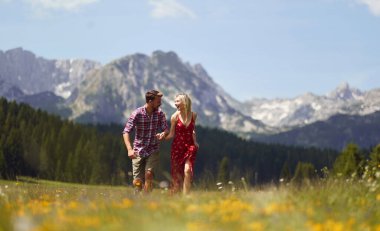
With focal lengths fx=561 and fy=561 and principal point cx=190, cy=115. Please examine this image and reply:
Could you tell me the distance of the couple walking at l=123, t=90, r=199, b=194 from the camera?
535 inches

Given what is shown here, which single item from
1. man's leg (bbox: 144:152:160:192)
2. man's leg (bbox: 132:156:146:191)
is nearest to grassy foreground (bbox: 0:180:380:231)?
man's leg (bbox: 144:152:160:192)

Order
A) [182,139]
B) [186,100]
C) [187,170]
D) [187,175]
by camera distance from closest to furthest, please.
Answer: [187,175]
[187,170]
[186,100]
[182,139]

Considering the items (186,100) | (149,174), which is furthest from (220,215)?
(186,100)

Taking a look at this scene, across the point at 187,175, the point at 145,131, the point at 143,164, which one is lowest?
the point at 187,175

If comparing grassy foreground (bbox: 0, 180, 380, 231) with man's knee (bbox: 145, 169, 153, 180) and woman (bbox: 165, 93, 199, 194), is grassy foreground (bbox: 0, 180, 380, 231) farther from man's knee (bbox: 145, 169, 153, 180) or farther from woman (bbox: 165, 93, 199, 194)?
woman (bbox: 165, 93, 199, 194)

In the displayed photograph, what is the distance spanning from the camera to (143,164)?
1394 cm

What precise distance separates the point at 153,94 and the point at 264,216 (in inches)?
325

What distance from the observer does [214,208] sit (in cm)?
622

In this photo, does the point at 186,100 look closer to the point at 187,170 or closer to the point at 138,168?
the point at 187,170

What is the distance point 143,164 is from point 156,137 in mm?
751

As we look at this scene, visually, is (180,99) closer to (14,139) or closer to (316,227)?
(316,227)

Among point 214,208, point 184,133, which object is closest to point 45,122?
point 184,133

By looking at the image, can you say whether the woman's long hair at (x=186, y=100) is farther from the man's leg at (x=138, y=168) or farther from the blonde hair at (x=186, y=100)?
the man's leg at (x=138, y=168)

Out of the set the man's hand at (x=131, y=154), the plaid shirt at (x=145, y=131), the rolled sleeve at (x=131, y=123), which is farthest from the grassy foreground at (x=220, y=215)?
the plaid shirt at (x=145, y=131)
